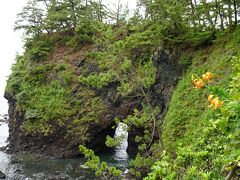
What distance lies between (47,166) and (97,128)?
5.04 meters

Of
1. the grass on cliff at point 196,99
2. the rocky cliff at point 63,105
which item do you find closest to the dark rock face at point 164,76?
the rocky cliff at point 63,105

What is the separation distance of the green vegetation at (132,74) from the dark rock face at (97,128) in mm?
132

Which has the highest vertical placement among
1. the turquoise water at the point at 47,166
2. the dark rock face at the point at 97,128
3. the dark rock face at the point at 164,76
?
the dark rock face at the point at 164,76

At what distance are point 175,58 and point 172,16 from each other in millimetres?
3729

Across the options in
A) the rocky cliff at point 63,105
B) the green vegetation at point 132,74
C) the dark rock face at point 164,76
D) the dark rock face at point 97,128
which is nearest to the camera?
the green vegetation at point 132,74

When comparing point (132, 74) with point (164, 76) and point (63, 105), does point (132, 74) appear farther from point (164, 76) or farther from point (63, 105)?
point (63, 105)

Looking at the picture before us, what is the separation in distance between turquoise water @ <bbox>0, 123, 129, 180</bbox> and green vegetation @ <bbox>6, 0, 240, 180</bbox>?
190cm

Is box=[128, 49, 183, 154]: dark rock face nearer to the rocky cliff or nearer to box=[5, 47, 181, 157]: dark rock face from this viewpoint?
box=[5, 47, 181, 157]: dark rock face

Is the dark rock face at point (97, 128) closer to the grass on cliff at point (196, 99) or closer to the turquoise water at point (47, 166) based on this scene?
the turquoise water at point (47, 166)

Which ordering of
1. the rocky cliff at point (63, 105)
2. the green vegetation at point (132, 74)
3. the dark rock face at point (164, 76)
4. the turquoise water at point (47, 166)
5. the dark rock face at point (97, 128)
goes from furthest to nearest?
the rocky cliff at point (63, 105) → the dark rock face at point (97, 128) → the turquoise water at point (47, 166) → the dark rock face at point (164, 76) → the green vegetation at point (132, 74)

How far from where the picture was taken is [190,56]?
19.7 m

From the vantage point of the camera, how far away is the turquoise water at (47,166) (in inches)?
853

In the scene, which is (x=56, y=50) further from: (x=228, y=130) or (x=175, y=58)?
(x=228, y=130)

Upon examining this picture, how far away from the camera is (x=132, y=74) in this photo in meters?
18.0
